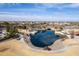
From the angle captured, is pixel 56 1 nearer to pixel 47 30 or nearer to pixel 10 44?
pixel 47 30

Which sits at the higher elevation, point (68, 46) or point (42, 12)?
point (42, 12)

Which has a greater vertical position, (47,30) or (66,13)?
(66,13)

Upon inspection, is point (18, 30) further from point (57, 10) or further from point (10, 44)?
point (57, 10)

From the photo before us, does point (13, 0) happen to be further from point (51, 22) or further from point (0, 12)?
point (51, 22)

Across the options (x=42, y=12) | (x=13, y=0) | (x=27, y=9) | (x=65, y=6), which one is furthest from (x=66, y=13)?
(x=13, y=0)

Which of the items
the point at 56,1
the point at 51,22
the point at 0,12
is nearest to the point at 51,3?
the point at 56,1

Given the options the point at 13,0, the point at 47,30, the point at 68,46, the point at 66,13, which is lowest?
the point at 68,46

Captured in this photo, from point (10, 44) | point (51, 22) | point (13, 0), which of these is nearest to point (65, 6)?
point (51, 22)
